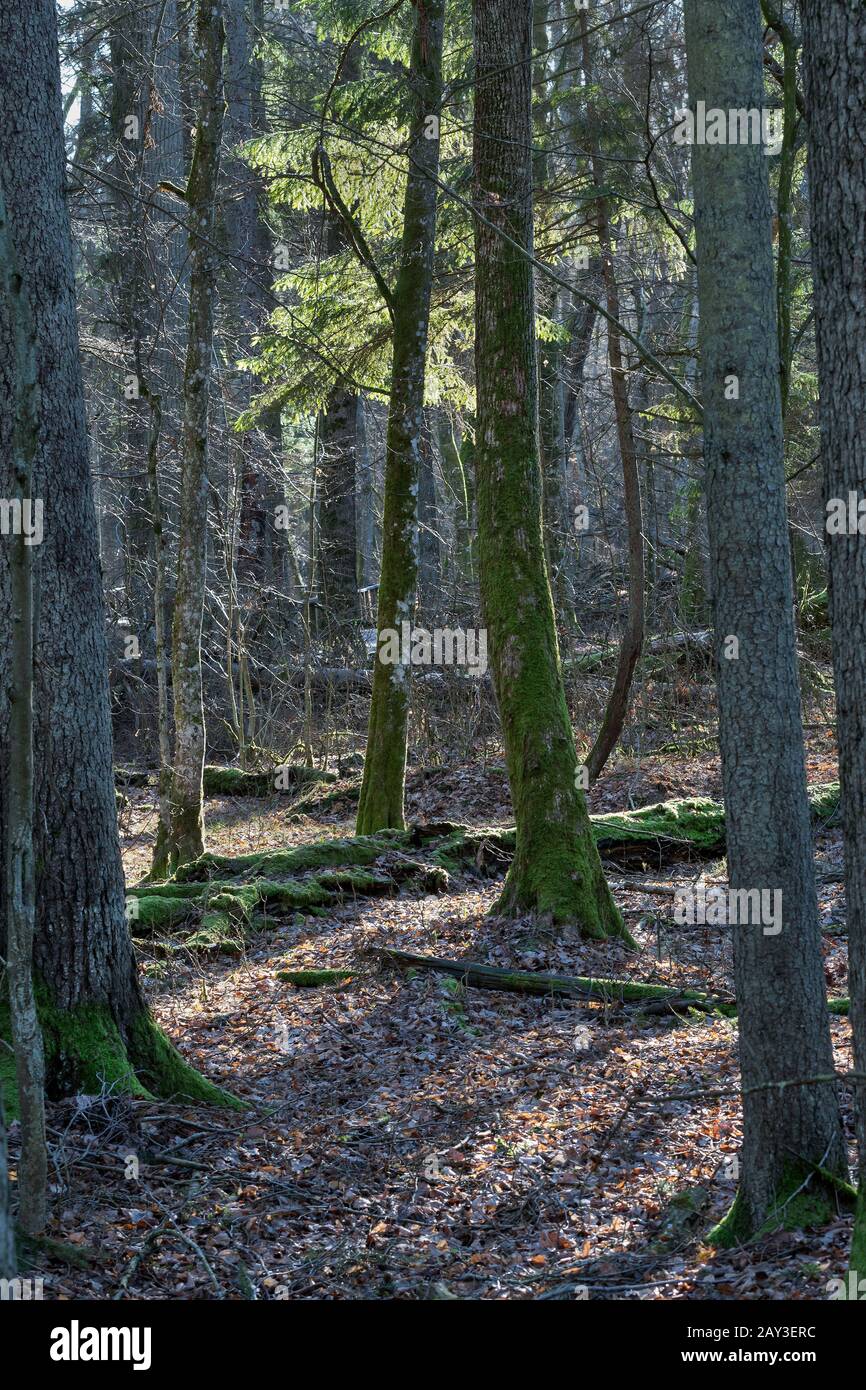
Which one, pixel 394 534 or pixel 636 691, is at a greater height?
pixel 394 534

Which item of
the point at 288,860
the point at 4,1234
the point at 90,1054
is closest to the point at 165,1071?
the point at 90,1054

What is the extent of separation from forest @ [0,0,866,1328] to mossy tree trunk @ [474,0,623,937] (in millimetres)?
37

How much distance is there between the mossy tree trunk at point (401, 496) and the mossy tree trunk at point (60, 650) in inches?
263

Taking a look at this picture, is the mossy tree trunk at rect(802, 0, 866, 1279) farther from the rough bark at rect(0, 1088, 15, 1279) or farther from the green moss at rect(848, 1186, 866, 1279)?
the rough bark at rect(0, 1088, 15, 1279)

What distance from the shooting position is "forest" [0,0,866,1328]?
171 inches

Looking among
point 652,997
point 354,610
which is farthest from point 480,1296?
point 354,610

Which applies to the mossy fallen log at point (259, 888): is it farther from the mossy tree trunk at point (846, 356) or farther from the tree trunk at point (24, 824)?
the mossy tree trunk at point (846, 356)

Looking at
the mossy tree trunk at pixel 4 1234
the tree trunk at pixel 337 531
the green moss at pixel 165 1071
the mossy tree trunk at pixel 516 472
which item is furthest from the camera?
the tree trunk at pixel 337 531

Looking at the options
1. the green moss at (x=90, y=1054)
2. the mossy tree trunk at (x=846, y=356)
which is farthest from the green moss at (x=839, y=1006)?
the green moss at (x=90, y=1054)

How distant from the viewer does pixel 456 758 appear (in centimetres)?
1641

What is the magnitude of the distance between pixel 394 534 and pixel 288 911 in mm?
4310

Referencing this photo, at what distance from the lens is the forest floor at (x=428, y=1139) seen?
4430mm

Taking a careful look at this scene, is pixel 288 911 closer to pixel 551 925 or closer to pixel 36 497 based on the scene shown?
pixel 551 925
